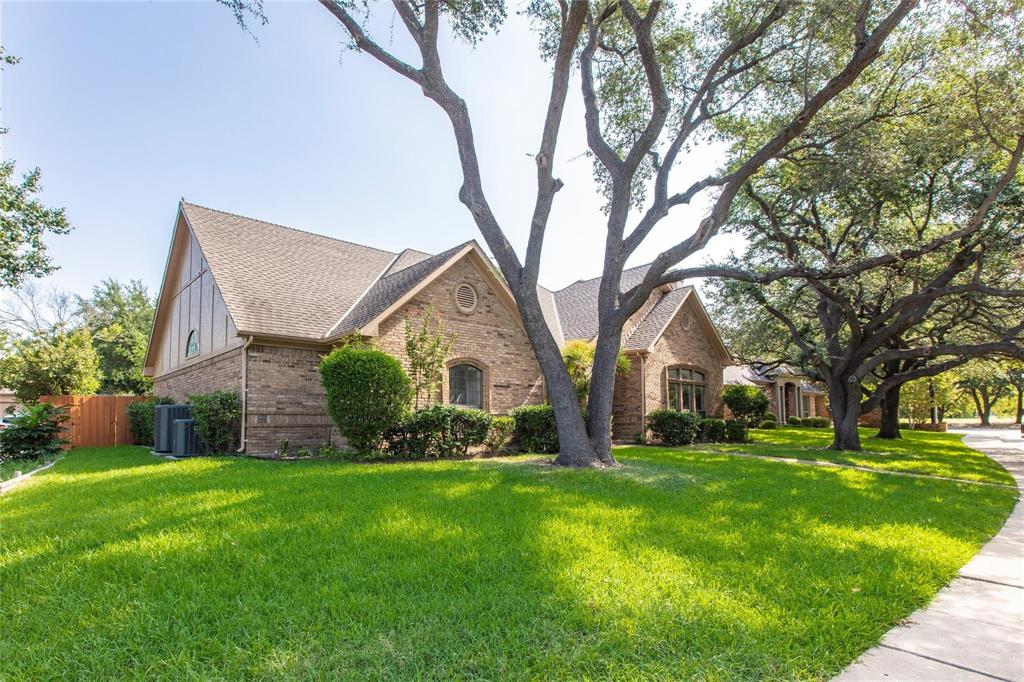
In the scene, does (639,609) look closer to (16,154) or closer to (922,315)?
(922,315)

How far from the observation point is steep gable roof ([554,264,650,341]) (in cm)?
1992

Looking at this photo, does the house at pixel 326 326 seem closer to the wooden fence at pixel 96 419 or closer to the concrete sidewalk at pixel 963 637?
the wooden fence at pixel 96 419

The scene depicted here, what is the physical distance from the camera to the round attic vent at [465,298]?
14.8 m

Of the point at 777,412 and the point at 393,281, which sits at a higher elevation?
the point at 393,281

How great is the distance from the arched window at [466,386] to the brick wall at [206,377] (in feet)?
17.2

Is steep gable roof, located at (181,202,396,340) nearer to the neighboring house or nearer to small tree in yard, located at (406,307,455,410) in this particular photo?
small tree in yard, located at (406,307,455,410)

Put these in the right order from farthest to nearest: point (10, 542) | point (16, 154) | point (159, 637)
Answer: point (16, 154), point (10, 542), point (159, 637)

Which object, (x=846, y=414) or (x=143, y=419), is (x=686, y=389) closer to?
(x=846, y=414)

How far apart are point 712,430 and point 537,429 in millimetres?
8782

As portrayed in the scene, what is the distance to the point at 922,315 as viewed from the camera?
48.6ft

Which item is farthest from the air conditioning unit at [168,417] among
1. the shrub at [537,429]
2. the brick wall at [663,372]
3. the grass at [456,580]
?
the brick wall at [663,372]

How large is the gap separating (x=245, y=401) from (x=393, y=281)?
17.3ft

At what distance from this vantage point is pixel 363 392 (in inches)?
429

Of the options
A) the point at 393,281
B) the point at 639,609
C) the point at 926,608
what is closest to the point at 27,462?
the point at 393,281
